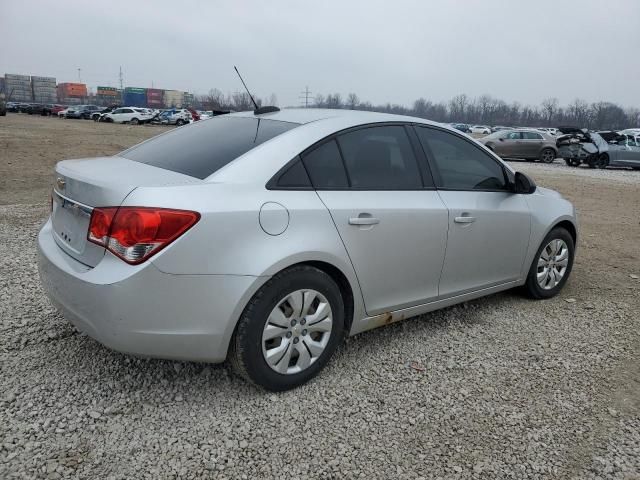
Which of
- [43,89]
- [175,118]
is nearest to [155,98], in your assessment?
[43,89]

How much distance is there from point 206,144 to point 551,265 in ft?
10.4

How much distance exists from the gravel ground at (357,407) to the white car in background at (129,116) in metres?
42.8

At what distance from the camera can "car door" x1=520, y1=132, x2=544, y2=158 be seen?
74.7 feet

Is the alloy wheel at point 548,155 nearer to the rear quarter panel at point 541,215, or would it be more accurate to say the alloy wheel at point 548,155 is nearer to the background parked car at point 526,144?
the background parked car at point 526,144

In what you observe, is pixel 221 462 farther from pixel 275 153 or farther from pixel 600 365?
pixel 600 365

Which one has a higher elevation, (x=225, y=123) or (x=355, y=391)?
(x=225, y=123)

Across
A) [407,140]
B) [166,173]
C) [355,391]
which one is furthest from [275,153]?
[355,391]

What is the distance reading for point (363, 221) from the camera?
3086 mm

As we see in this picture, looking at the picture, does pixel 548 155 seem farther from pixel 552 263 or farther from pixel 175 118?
pixel 175 118

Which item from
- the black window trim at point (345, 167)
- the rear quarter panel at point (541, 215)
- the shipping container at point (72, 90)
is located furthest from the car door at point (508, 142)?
the shipping container at point (72, 90)

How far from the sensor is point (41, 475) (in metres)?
2.24

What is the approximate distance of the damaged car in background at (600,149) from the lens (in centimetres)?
2183

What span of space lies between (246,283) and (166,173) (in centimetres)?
78

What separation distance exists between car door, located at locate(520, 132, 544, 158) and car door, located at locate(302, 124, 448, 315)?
69.6 ft
